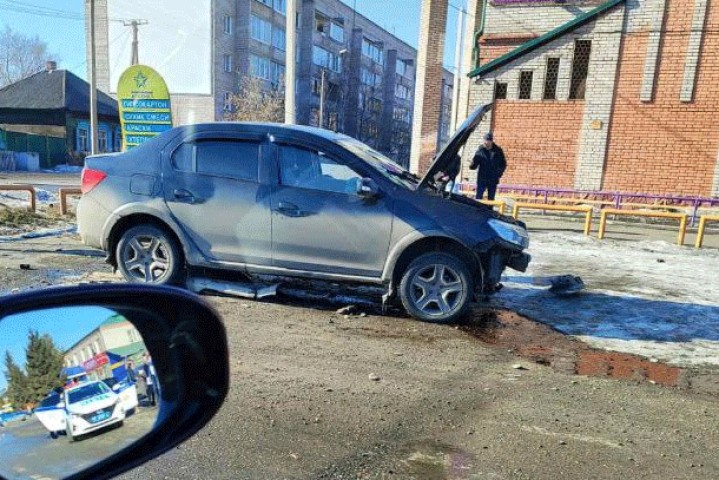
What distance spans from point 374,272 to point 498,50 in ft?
38.4

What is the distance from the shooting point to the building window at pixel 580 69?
45.1 feet

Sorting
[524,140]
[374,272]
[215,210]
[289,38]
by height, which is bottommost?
[374,272]

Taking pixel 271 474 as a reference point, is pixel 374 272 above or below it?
above

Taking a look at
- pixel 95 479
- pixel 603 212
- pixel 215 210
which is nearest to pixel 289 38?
pixel 603 212

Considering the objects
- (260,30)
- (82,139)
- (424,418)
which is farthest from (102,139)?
(424,418)

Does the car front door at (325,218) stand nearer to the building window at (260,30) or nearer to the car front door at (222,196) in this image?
the car front door at (222,196)

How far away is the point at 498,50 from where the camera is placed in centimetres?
1469

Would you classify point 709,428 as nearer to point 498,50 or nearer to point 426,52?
point 498,50

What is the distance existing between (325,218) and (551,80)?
442 inches

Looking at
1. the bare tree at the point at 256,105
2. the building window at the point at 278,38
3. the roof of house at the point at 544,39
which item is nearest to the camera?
the roof of house at the point at 544,39

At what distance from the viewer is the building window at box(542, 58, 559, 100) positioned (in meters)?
14.0

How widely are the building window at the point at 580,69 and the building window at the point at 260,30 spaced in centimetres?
4032

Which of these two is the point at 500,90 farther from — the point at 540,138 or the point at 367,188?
the point at 367,188

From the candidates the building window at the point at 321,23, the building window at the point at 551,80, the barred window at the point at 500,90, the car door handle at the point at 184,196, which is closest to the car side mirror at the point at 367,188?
the car door handle at the point at 184,196
